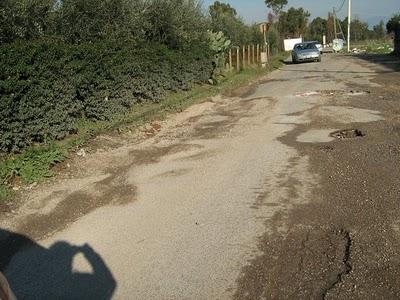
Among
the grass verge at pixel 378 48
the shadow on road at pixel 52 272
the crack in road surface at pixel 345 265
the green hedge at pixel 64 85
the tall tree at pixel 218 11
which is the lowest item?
the shadow on road at pixel 52 272

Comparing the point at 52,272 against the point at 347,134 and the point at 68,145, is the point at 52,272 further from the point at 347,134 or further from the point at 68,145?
the point at 347,134

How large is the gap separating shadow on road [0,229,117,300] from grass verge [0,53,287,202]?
1684 millimetres

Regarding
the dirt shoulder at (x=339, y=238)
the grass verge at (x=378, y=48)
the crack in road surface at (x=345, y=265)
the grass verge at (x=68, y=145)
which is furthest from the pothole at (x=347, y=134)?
the grass verge at (x=378, y=48)

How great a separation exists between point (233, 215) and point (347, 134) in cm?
501

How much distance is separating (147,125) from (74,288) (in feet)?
26.3

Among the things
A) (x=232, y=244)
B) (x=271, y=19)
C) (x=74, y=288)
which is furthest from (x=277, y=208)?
(x=271, y=19)

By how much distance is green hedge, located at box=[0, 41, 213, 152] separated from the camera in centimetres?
861

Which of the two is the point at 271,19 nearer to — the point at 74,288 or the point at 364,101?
the point at 364,101

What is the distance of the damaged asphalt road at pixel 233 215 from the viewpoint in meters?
4.50

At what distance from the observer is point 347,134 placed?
1030cm

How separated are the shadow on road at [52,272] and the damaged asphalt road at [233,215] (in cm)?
2

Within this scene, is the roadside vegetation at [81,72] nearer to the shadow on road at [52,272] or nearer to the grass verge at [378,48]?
the shadow on road at [52,272]

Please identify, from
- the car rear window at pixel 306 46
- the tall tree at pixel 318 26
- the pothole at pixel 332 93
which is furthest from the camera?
the tall tree at pixel 318 26

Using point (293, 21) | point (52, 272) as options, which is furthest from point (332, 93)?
point (293, 21)
